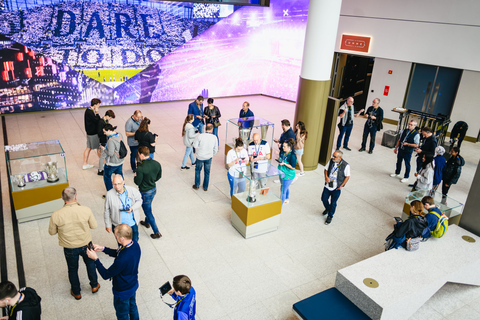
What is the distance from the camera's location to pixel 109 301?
5.00m

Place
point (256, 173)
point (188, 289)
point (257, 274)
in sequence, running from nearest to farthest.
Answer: point (188, 289)
point (257, 274)
point (256, 173)

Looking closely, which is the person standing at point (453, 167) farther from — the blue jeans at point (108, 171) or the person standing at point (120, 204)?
the blue jeans at point (108, 171)

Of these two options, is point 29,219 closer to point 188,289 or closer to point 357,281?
point 188,289

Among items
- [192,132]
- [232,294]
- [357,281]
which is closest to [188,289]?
[232,294]

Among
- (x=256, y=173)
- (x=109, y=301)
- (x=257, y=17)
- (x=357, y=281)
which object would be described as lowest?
(x=109, y=301)

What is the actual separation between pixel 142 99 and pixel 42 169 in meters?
8.72

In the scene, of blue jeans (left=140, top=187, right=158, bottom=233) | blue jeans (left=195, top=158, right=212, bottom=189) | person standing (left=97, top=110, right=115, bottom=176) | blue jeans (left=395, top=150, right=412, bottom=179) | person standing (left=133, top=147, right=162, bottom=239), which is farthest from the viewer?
blue jeans (left=395, top=150, right=412, bottom=179)

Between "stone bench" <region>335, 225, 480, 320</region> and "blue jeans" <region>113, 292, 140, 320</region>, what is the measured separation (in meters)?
2.66

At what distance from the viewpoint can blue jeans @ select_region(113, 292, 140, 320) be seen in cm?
414

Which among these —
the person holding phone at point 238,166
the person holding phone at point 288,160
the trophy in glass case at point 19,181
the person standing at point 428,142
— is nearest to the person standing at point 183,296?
the person holding phone at point 238,166

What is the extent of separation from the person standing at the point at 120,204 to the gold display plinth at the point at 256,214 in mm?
1893

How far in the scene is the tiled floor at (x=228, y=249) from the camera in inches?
200

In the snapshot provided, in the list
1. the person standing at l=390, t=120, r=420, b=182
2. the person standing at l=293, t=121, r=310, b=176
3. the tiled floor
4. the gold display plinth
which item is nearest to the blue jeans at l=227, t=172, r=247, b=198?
the gold display plinth

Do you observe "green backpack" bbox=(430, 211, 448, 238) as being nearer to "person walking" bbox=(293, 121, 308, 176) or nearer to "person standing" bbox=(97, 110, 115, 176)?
"person walking" bbox=(293, 121, 308, 176)
